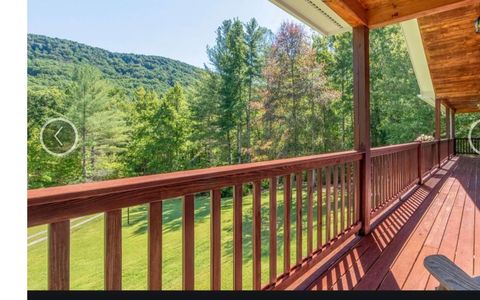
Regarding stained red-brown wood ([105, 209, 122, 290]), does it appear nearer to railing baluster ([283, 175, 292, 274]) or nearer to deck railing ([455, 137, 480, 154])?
railing baluster ([283, 175, 292, 274])

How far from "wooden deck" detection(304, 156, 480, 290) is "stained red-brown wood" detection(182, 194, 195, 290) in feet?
3.32

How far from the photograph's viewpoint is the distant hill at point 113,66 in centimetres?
1819

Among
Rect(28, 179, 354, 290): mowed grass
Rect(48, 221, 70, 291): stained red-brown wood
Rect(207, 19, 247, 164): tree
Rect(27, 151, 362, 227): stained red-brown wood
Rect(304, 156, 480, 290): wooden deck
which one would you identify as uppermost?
Rect(207, 19, 247, 164): tree

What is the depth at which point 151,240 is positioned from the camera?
3.71 feet

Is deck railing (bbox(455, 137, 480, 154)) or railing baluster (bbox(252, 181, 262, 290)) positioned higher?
deck railing (bbox(455, 137, 480, 154))

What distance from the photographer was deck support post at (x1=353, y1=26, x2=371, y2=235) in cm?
291

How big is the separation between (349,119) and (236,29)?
32.4 ft

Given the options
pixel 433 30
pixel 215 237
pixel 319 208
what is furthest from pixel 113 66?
pixel 215 237

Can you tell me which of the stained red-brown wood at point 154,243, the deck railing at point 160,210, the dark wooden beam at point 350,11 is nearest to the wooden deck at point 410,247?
the deck railing at point 160,210

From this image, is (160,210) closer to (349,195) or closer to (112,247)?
(112,247)

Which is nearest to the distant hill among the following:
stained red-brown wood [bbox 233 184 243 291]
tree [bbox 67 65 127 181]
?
tree [bbox 67 65 127 181]

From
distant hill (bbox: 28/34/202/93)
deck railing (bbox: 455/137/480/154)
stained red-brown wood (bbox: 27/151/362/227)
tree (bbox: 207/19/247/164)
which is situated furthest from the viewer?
tree (bbox: 207/19/247/164)

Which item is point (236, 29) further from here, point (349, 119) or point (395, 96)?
point (395, 96)

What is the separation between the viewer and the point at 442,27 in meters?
4.86
